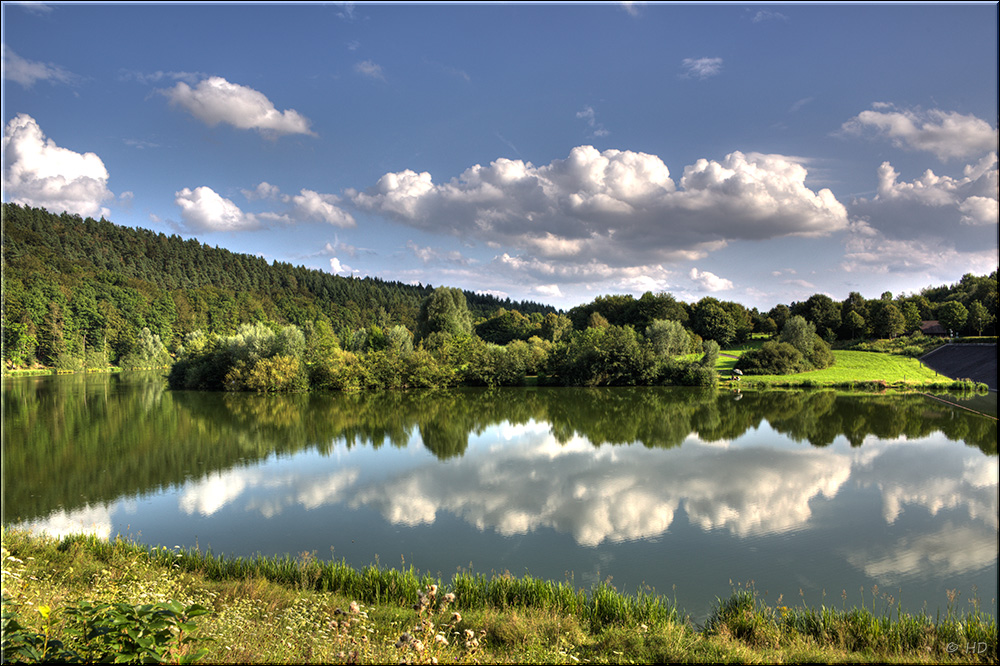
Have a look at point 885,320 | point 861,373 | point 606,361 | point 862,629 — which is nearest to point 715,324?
point 885,320

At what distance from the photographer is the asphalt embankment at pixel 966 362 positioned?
3005 cm

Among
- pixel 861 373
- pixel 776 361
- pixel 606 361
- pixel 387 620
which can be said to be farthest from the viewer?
pixel 776 361

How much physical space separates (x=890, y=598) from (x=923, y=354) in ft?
144

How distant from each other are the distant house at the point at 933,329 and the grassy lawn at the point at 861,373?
10.3 metres

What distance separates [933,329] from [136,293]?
83.8 m

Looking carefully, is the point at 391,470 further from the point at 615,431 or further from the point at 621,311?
the point at 621,311

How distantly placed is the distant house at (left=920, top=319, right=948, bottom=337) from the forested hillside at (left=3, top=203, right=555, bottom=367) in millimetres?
66621

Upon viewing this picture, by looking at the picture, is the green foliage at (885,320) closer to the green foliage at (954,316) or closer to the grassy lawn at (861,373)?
the green foliage at (954,316)

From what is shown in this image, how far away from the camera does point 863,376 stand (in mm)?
34875

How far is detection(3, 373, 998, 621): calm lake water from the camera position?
25.4 feet

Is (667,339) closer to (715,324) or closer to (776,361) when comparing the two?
(776,361)

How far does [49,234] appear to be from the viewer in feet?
219

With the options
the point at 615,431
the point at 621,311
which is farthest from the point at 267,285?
the point at 615,431

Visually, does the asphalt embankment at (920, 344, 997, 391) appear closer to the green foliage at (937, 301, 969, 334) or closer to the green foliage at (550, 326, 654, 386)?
the green foliage at (937, 301, 969, 334)
